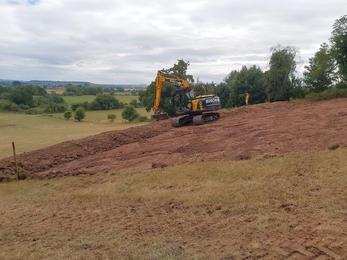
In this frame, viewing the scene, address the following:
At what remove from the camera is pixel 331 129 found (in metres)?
13.5

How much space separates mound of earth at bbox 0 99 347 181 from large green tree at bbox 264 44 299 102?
40.5 feet

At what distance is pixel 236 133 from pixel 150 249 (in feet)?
36.9

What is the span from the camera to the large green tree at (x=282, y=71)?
30797mm

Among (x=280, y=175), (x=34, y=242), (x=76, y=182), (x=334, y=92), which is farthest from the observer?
(x=334, y=92)

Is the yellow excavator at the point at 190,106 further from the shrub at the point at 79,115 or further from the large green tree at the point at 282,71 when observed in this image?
the shrub at the point at 79,115

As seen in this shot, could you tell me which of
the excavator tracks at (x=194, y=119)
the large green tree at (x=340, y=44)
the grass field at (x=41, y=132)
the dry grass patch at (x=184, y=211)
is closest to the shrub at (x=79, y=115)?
the grass field at (x=41, y=132)

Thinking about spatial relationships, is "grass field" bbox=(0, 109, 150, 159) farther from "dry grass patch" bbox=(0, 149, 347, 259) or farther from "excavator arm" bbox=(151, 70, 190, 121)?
"dry grass patch" bbox=(0, 149, 347, 259)

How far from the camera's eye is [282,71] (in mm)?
30609

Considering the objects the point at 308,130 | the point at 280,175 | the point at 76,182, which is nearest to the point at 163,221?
the point at 280,175

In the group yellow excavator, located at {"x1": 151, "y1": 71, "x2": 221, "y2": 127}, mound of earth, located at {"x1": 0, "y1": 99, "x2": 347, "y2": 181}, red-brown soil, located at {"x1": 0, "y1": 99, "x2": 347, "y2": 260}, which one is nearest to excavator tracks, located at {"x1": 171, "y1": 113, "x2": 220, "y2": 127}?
yellow excavator, located at {"x1": 151, "y1": 71, "x2": 221, "y2": 127}

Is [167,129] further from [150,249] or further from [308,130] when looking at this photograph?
[150,249]

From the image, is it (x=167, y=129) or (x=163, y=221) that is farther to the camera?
(x=167, y=129)

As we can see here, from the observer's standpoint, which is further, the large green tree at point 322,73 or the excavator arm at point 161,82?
the large green tree at point 322,73

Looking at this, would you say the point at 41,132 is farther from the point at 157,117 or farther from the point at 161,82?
the point at 161,82
